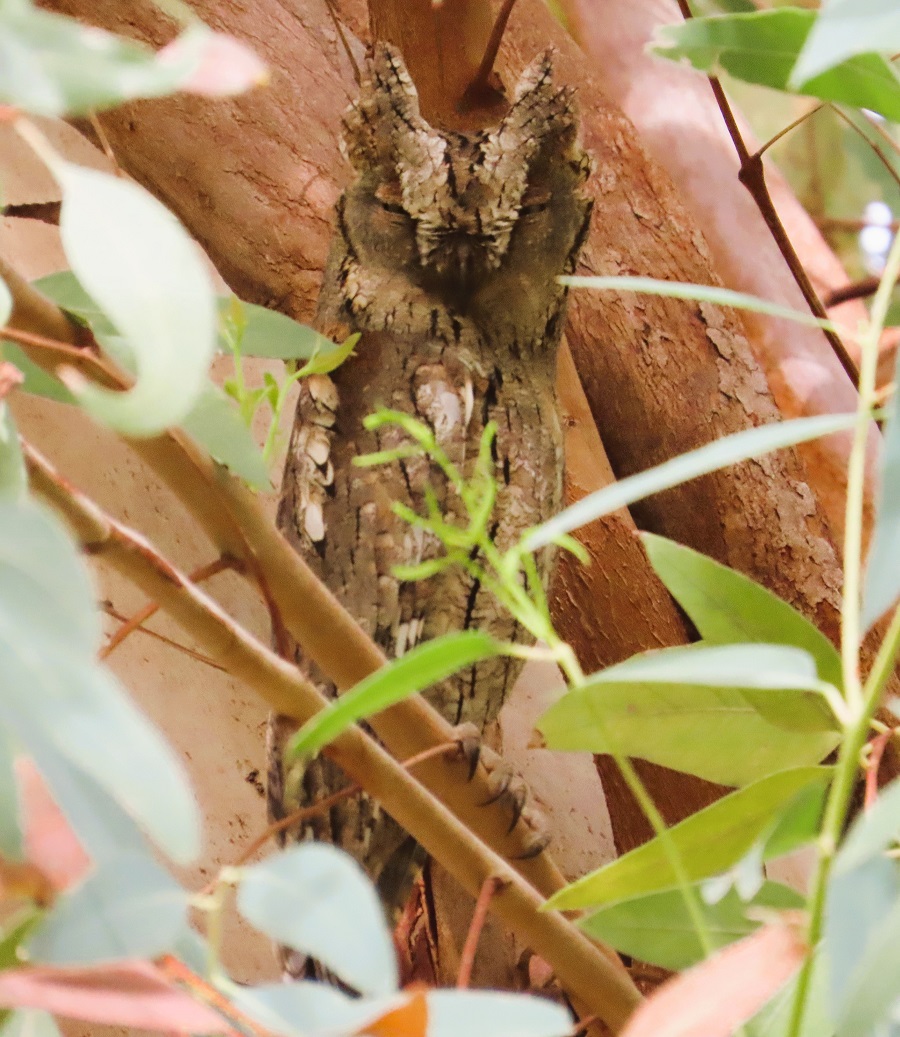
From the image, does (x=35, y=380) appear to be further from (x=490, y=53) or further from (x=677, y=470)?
(x=490, y=53)

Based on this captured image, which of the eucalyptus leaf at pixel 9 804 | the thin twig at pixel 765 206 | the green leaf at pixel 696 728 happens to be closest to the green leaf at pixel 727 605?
the green leaf at pixel 696 728

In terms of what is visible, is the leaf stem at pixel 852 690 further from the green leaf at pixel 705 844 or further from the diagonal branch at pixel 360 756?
the diagonal branch at pixel 360 756

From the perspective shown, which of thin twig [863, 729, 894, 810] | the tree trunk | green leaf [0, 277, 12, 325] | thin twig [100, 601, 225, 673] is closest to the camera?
green leaf [0, 277, 12, 325]

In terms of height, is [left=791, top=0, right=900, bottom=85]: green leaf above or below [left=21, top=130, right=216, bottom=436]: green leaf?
above

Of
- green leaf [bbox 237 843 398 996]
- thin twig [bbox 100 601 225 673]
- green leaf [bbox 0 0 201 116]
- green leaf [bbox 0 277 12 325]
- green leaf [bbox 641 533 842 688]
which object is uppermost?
green leaf [bbox 0 0 201 116]

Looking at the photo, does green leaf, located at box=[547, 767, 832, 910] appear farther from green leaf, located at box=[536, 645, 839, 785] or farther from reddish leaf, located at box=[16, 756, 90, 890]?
reddish leaf, located at box=[16, 756, 90, 890]

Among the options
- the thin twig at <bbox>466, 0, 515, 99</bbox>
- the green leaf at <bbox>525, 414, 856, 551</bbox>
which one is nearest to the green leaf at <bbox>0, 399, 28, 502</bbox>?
the green leaf at <bbox>525, 414, 856, 551</bbox>

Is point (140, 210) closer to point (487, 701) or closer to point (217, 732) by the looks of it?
point (487, 701)
